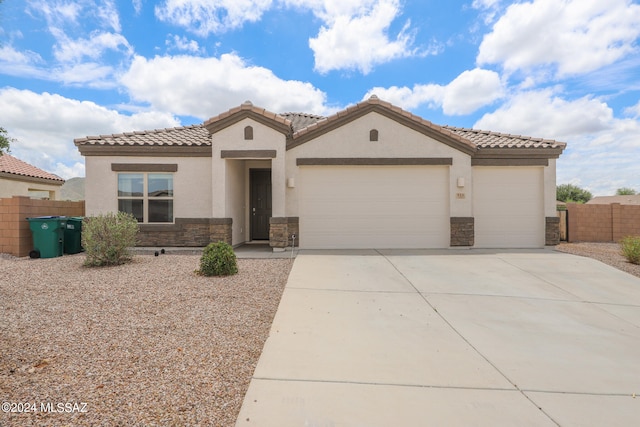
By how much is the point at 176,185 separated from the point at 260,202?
3.23 meters

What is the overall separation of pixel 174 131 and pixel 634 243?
1534 centimetres

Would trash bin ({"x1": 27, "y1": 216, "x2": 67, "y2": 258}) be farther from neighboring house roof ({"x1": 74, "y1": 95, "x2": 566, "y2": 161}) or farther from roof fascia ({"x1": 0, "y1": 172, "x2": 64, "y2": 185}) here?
roof fascia ({"x1": 0, "y1": 172, "x2": 64, "y2": 185})

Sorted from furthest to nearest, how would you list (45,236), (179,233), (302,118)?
(302,118)
(179,233)
(45,236)

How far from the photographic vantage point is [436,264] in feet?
29.9

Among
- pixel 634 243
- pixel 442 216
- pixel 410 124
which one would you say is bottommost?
pixel 634 243

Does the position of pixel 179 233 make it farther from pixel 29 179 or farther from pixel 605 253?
pixel 29 179

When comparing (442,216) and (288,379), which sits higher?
(442,216)

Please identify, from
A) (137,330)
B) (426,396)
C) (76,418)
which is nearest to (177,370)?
(76,418)

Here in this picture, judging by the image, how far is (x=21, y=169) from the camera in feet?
63.8

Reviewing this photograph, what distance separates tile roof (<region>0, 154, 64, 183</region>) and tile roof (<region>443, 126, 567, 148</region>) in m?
21.9

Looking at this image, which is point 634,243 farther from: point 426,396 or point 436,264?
point 426,396

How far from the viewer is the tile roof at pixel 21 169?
18.2 meters

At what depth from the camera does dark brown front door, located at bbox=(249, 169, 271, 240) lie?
44.3 ft

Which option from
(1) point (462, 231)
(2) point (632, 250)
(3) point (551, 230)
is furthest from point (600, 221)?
(1) point (462, 231)
